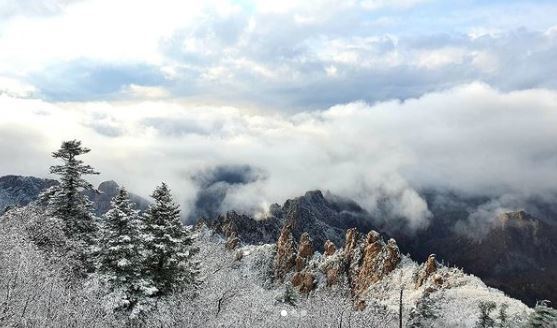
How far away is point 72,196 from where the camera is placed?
2078 inches

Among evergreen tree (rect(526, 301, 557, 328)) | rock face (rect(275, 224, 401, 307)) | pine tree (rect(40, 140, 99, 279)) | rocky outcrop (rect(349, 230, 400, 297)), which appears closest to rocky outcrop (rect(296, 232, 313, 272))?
rock face (rect(275, 224, 401, 307))

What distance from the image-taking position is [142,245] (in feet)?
155

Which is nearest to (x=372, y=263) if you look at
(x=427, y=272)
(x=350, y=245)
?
(x=350, y=245)

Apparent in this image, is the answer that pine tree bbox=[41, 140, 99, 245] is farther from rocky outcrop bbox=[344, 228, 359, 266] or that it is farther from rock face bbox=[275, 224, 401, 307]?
rocky outcrop bbox=[344, 228, 359, 266]

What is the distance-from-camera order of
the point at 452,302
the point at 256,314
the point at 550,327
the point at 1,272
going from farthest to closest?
the point at 452,302 → the point at 550,327 → the point at 256,314 → the point at 1,272

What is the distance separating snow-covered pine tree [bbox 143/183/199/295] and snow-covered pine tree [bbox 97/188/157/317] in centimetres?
146

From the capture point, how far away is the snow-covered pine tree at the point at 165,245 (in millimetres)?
48344

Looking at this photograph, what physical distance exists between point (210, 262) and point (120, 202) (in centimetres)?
2389

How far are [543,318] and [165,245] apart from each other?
42106 mm

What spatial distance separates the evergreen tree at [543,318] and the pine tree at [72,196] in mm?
47887

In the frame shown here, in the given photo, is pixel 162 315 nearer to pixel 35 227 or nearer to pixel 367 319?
pixel 35 227

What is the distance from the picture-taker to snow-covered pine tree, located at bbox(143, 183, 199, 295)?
48.3m

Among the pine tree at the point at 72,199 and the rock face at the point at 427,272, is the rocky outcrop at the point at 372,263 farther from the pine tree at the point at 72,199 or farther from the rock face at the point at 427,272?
the pine tree at the point at 72,199

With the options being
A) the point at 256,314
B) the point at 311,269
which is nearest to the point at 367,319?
the point at 256,314
